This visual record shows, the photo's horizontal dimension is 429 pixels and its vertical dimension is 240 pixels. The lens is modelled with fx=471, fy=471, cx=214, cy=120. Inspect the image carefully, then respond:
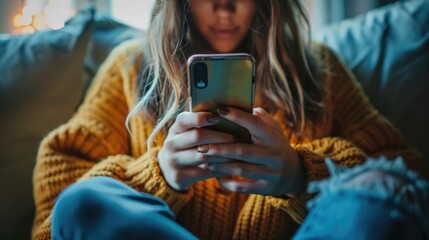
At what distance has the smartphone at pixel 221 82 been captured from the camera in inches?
20.2

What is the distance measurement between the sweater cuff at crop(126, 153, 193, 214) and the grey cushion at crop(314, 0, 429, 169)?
0.40 metres

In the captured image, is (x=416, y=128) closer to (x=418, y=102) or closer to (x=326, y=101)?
(x=418, y=102)

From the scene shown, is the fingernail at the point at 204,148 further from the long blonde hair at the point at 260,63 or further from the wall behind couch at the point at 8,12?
the wall behind couch at the point at 8,12

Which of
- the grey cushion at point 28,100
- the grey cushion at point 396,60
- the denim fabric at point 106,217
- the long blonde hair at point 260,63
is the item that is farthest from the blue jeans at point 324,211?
the grey cushion at point 396,60

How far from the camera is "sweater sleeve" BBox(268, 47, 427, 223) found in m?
0.62

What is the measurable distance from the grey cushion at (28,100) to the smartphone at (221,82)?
34 cm

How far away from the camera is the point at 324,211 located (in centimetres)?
47

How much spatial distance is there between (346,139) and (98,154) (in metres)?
0.38

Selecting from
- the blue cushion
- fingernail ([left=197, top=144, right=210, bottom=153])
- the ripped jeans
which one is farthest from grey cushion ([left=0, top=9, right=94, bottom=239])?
the ripped jeans

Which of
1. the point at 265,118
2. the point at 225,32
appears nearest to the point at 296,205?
the point at 265,118

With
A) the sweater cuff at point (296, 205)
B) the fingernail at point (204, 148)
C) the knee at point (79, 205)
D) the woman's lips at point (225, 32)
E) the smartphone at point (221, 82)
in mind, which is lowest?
the sweater cuff at point (296, 205)

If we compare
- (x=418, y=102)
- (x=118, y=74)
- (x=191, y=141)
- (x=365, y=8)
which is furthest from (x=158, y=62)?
(x=365, y=8)

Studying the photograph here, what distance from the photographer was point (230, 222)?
0.67m

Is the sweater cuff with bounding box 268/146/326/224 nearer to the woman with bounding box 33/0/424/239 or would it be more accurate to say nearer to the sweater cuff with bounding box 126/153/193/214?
the woman with bounding box 33/0/424/239
